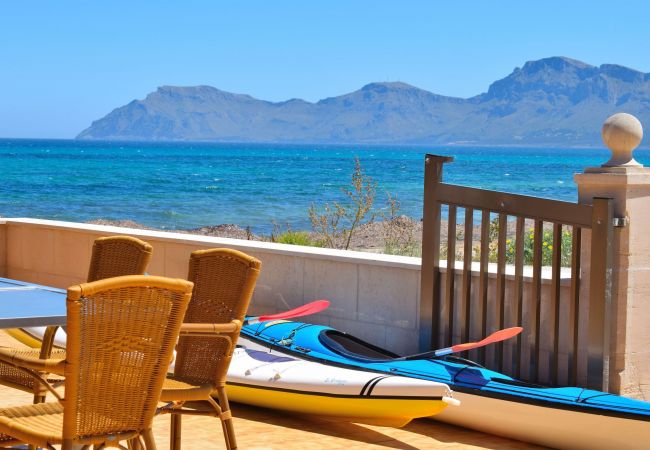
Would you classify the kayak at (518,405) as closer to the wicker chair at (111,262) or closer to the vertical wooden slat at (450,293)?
the vertical wooden slat at (450,293)

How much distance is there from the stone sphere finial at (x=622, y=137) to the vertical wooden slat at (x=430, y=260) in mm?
963

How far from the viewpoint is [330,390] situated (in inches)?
214

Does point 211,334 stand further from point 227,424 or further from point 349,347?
point 349,347

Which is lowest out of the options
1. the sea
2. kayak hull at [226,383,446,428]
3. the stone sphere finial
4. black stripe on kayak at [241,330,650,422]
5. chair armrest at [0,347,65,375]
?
the sea

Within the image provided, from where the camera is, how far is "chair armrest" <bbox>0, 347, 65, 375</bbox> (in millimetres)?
3473

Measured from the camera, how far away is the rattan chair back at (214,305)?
4230mm

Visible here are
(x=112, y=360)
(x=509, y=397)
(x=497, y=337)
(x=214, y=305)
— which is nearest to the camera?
(x=112, y=360)

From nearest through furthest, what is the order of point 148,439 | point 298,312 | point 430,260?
point 148,439, point 430,260, point 298,312

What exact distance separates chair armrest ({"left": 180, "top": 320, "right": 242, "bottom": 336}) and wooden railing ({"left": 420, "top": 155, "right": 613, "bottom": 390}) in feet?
6.47

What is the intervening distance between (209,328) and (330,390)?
153 cm

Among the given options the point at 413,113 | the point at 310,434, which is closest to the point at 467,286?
the point at 310,434

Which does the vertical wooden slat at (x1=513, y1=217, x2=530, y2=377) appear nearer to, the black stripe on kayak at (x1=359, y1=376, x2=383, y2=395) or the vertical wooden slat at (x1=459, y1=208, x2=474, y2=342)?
the vertical wooden slat at (x1=459, y1=208, x2=474, y2=342)

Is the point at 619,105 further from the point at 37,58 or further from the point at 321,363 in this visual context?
the point at 321,363

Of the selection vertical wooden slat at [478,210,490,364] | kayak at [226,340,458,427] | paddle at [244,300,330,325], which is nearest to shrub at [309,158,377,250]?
paddle at [244,300,330,325]
